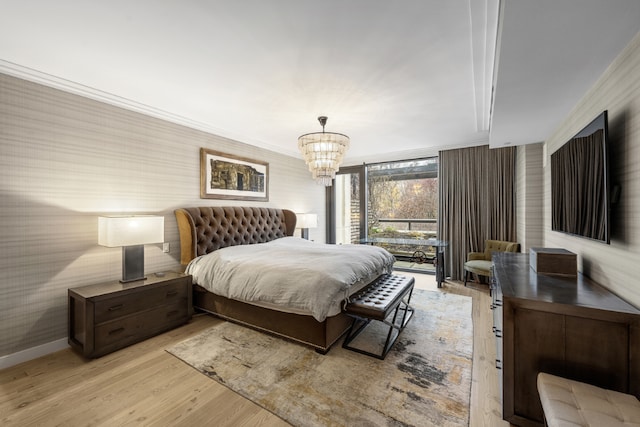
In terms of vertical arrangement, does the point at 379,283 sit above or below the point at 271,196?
below

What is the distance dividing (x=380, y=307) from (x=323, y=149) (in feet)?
5.85

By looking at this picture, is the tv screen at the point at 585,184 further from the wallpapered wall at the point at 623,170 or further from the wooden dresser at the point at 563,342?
the wooden dresser at the point at 563,342

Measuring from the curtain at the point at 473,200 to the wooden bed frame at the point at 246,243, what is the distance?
2.96m

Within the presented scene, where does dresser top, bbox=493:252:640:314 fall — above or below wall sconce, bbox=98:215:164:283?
below

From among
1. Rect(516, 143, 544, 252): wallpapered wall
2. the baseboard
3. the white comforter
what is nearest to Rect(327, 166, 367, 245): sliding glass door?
the white comforter

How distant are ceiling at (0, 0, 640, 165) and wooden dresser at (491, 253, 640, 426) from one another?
1451 mm

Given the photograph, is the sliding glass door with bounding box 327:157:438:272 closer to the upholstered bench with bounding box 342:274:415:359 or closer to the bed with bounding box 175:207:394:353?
the bed with bounding box 175:207:394:353

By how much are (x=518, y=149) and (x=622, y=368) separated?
3908 millimetres

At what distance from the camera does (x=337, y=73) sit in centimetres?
239

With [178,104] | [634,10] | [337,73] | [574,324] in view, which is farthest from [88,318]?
[634,10]

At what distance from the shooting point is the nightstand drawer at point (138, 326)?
2.44m

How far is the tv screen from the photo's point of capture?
167 centimetres

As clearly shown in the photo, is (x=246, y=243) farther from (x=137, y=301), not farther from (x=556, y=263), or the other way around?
(x=556, y=263)

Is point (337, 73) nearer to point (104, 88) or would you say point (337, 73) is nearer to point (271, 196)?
point (104, 88)
